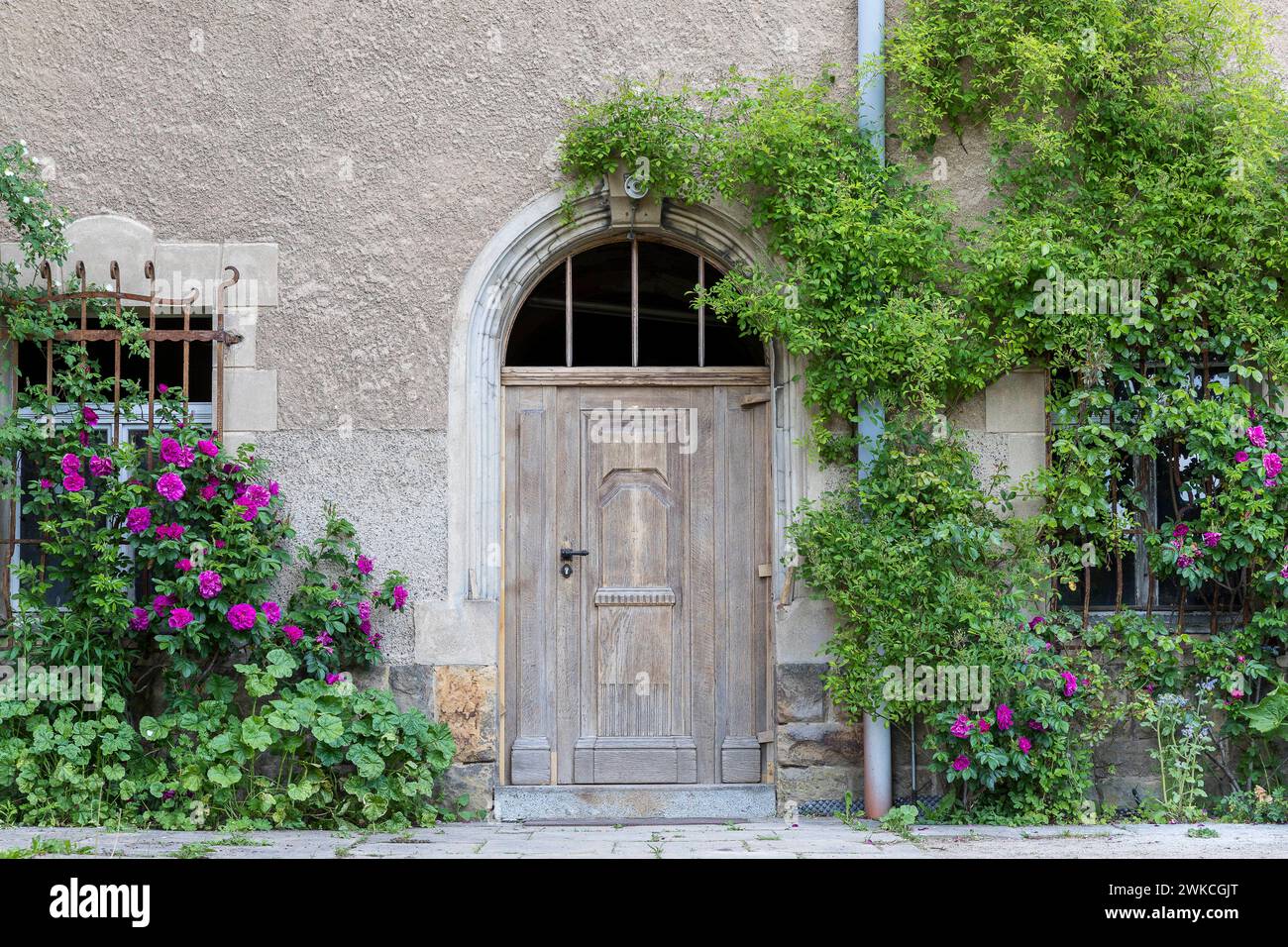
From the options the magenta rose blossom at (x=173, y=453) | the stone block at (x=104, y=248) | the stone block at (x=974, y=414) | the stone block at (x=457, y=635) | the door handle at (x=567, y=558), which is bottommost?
the stone block at (x=457, y=635)

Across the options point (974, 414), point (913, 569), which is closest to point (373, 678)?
point (913, 569)

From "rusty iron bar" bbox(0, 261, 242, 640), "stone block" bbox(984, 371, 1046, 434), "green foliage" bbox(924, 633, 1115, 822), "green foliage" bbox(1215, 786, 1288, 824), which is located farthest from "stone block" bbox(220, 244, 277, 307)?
"green foliage" bbox(1215, 786, 1288, 824)

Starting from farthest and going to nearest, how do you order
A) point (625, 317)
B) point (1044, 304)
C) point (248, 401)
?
1. point (625, 317)
2. point (248, 401)
3. point (1044, 304)

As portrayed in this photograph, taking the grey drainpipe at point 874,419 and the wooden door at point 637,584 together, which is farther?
the wooden door at point 637,584

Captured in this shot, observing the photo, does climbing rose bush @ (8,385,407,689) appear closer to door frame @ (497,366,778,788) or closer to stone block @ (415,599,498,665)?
stone block @ (415,599,498,665)

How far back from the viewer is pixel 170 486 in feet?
16.1

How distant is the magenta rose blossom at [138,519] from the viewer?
4891 mm

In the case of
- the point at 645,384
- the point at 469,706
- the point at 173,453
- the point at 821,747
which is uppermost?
the point at 645,384

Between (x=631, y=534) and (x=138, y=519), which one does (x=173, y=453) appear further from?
(x=631, y=534)

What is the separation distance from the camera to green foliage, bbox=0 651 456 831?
15.7 feet

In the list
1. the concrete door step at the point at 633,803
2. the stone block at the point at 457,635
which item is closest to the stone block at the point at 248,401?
→ the stone block at the point at 457,635

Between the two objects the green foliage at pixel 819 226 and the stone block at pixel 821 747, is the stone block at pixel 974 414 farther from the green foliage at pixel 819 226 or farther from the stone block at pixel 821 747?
the stone block at pixel 821 747

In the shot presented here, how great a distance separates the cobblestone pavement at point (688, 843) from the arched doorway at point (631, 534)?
554 mm

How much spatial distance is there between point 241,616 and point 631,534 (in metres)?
1.79
